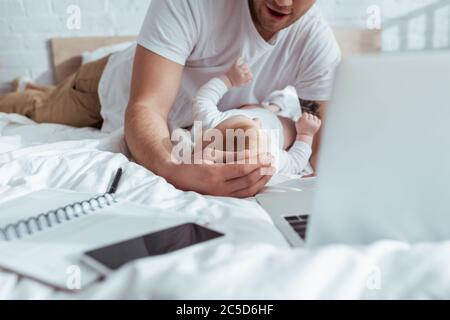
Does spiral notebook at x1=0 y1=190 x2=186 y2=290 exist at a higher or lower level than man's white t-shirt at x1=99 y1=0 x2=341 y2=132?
lower

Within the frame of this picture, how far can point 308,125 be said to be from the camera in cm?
135

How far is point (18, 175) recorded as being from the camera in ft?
2.80

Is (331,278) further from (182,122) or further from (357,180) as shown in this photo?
(182,122)

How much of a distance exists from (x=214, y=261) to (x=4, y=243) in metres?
0.26

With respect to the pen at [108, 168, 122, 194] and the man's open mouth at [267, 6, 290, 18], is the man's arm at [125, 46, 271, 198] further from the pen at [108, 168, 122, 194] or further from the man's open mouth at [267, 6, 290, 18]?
the man's open mouth at [267, 6, 290, 18]

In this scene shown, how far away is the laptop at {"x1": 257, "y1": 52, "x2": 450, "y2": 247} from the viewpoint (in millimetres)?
428

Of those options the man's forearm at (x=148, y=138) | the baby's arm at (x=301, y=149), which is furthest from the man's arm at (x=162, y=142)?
the baby's arm at (x=301, y=149)

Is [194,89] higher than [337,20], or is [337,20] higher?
[337,20]

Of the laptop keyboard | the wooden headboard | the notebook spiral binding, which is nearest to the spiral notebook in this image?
the notebook spiral binding

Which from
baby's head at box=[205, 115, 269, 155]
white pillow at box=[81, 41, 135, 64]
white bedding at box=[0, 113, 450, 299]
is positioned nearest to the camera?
white bedding at box=[0, 113, 450, 299]

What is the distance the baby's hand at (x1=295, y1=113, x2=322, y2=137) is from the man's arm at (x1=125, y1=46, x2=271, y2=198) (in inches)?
15.5

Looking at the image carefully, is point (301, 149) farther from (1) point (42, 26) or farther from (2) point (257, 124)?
(1) point (42, 26)

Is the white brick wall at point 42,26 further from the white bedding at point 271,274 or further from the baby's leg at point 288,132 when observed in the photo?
the white bedding at point 271,274
